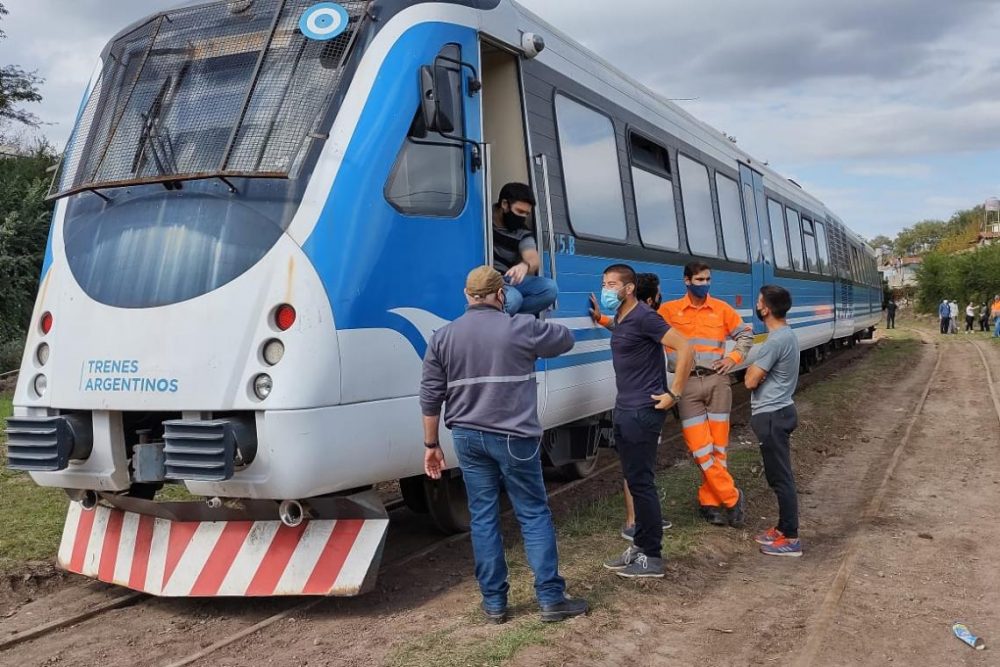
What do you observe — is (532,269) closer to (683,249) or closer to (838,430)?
(683,249)

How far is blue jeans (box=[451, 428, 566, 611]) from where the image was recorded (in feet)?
15.4

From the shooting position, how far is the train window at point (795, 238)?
14.8m

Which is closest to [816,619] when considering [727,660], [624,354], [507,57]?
[727,660]

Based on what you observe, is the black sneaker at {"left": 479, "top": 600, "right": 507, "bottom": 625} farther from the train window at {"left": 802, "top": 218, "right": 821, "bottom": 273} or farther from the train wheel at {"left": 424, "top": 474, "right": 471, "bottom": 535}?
the train window at {"left": 802, "top": 218, "right": 821, "bottom": 273}

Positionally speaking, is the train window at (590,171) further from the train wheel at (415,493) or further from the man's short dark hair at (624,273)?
the train wheel at (415,493)

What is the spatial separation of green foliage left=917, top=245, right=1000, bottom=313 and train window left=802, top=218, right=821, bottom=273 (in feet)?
124

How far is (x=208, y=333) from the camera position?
4707 mm

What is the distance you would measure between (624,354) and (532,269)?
748mm

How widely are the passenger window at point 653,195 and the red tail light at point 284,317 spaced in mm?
4057

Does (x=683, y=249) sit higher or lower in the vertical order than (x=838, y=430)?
higher

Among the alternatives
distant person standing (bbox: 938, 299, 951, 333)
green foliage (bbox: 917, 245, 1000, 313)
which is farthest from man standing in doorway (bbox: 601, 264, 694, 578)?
green foliage (bbox: 917, 245, 1000, 313)

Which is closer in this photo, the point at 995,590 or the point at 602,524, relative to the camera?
the point at 995,590

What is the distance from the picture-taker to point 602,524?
676 centimetres

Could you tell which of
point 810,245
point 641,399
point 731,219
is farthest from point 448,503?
point 810,245
